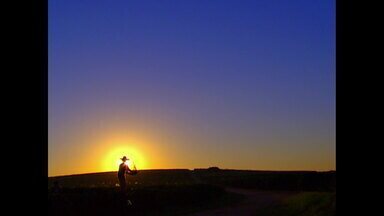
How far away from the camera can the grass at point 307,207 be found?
19.7m

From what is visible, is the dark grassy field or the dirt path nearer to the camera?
the dark grassy field

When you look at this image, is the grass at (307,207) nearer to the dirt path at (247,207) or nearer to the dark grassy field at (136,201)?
the dirt path at (247,207)

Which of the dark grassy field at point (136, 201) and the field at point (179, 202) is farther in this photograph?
the dark grassy field at point (136, 201)

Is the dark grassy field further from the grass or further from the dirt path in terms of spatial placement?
the grass

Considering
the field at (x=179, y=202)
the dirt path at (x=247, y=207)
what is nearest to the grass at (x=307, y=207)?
the field at (x=179, y=202)

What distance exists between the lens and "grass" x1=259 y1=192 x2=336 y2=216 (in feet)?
64.5

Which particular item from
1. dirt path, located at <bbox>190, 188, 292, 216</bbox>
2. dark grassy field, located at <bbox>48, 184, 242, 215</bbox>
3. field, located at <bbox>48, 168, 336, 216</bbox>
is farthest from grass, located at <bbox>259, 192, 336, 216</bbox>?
dark grassy field, located at <bbox>48, 184, 242, 215</bbox>

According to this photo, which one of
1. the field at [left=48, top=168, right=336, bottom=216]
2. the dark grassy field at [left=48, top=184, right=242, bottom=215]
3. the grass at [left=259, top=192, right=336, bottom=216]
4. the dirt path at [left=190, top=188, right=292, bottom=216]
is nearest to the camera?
the grass at [left=259, top=192, right=336, bottom=216]
